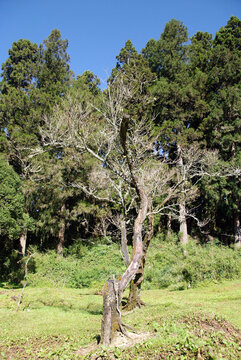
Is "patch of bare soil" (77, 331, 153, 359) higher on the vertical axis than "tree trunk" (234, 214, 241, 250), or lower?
lower

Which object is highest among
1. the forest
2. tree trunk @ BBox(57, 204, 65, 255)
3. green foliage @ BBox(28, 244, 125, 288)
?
the forest

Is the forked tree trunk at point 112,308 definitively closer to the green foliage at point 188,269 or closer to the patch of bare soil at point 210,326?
the patch of bare soil at point 210,326

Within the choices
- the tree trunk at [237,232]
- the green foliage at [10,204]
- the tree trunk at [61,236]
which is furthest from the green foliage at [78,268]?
the tree trunk at [237,232]

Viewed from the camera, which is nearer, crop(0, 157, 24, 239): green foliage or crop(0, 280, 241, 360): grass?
crop(0, 280, 241, 360): grass

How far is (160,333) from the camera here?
3.73 metres

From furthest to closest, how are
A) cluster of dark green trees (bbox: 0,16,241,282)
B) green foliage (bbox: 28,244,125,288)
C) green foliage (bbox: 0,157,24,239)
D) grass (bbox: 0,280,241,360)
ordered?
cluster of dark green trees (bbox: 0,16,241,282) → green foliage (bbox: 28,244,125,288) → green foliage (bbox: 0,157,24,239) → grass (bbox: 0,280,241,360)

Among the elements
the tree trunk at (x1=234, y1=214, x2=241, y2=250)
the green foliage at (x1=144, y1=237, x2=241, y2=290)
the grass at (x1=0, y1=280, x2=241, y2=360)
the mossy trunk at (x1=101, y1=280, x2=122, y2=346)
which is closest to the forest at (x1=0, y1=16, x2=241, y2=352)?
the tree trunk at (x1=234, y1=214, x2=241, y2=250)

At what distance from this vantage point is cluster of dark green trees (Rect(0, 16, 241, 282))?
15188mm

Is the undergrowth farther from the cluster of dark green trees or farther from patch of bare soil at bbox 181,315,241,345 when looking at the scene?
patch of bare soil at bbox 181,315,241,345

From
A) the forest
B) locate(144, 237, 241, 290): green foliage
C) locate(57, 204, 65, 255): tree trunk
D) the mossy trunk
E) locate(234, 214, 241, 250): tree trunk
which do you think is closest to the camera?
the mossy trunk

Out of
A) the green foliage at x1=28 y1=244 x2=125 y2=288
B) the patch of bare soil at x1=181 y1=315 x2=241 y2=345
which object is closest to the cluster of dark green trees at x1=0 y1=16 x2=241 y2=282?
the green foliage at x1=28 y1=244 x2=125 y2=288

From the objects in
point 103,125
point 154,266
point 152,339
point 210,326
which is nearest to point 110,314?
point 152,339

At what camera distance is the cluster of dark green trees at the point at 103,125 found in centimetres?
1519

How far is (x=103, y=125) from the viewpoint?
13.7 metres
